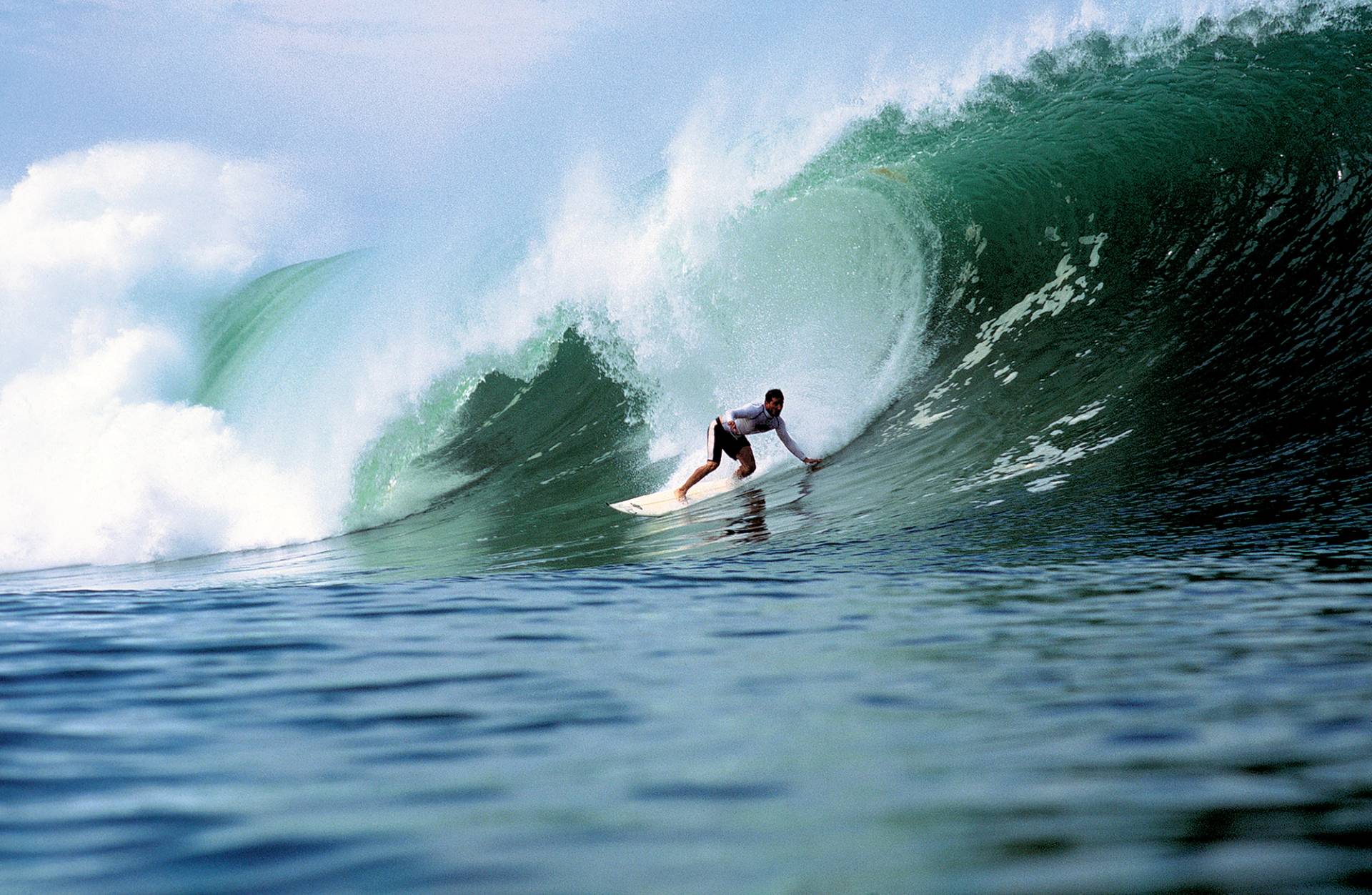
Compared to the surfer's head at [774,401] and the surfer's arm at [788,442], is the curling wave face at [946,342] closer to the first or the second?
the surfer's arm at [788,442]

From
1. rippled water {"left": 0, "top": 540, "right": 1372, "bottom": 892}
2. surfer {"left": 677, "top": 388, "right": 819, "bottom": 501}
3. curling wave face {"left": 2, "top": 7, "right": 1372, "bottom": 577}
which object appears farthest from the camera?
surfer {"left": 677, "top": 388, "right": 819, "bottom": 501}

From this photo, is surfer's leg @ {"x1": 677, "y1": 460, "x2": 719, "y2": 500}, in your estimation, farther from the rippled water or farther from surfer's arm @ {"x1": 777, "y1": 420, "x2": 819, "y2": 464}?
the rippled water

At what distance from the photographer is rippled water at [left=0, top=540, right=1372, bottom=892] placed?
147cm

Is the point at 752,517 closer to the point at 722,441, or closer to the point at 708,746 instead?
the point at 722,441

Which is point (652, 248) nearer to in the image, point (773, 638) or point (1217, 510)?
point (1217, 510)

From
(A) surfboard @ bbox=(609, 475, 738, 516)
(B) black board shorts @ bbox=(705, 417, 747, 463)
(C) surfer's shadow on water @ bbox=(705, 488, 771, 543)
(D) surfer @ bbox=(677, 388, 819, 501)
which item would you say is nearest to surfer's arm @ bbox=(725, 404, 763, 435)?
(D) surfer @ bbox=(677, 388, 819, 501)

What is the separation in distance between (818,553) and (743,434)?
9.96ft

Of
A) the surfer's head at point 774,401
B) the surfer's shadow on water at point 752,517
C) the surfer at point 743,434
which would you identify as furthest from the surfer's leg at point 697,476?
the surfer's head at point 774,401

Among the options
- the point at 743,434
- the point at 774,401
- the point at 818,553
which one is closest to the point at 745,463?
the point at 743,434

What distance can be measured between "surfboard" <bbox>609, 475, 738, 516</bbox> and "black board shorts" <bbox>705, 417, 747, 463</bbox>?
195 millimetres

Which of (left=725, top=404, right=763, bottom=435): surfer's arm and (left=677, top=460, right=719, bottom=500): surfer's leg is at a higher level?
(left=725, top=404, right=763, bottom=435): surfer's arm

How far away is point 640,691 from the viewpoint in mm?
2527

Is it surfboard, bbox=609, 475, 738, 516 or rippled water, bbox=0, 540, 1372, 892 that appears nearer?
rippled water, bbox=0, 540, 1372, 892

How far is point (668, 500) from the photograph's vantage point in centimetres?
812
